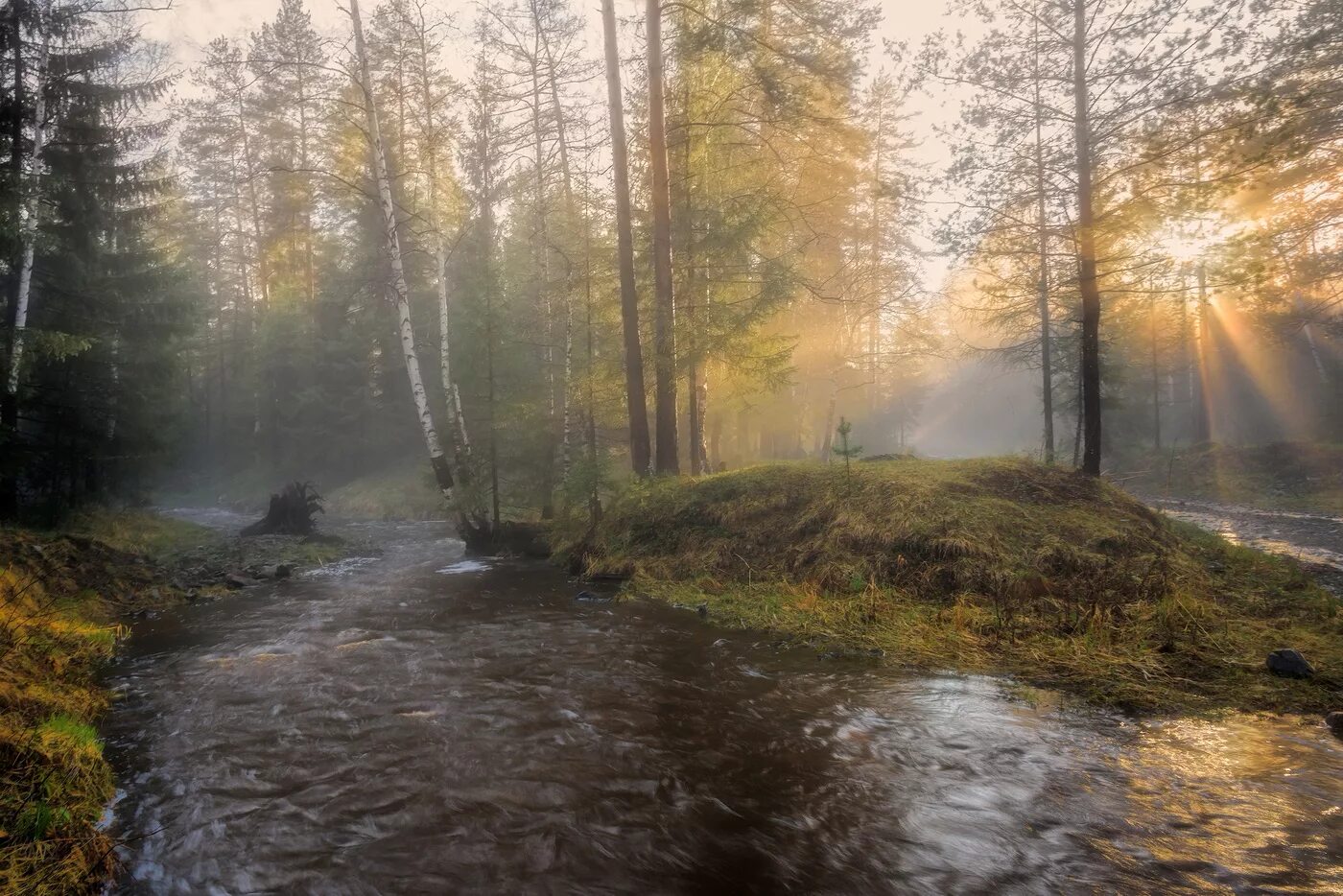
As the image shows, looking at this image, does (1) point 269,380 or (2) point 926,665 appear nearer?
(2) point 926,665

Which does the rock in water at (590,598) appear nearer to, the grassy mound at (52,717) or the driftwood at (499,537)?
the driftwood at (499,537)

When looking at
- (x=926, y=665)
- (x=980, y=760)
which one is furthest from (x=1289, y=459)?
(x=980, y=760)

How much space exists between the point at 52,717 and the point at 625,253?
38.8 ft

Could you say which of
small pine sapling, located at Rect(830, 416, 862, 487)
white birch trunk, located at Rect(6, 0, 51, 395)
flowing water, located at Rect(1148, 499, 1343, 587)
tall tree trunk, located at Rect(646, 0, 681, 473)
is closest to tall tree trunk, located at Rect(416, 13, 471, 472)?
tall tree trunk, located at Rect(646, 0, 681, 473)

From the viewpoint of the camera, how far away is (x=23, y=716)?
470cm

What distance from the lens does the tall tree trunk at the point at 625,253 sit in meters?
14.4

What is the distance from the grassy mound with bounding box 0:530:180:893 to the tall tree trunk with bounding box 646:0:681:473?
9.49 m

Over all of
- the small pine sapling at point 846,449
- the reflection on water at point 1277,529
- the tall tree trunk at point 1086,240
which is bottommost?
the reflection on water at point 1277,529

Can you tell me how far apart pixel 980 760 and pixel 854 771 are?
0.87m

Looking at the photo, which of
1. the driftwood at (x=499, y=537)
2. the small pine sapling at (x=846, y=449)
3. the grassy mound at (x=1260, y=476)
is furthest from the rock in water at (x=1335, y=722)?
the grassy mound at (x=1260, y=476)

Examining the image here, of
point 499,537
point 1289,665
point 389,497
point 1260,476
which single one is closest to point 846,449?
point 1289,665

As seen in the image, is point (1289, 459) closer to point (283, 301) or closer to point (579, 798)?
point (579, 798)

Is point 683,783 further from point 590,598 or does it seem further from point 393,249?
point 393,249

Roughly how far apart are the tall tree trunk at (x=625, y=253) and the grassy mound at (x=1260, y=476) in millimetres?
14953
